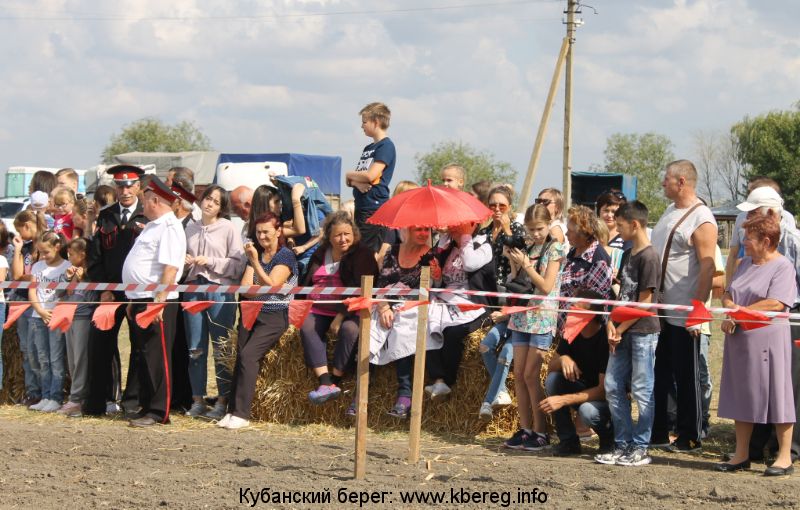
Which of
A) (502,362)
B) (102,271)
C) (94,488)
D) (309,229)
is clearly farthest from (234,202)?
(94,488)

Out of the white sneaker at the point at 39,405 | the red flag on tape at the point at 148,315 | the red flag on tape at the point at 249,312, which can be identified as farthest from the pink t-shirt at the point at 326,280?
the white sneaker at the point at 39,405

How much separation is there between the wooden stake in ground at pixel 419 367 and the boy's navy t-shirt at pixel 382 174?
2670mm

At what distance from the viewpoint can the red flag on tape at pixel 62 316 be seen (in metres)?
9.20

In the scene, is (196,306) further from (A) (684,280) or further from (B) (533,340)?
(A) (684,280)

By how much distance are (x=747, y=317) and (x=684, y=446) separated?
1.50m

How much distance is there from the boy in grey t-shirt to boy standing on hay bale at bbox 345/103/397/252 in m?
2.79

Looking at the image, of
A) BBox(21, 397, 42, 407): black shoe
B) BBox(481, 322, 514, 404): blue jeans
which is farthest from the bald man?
BBox(21, 397, 42, 407): black shoe

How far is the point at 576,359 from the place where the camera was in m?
7.88

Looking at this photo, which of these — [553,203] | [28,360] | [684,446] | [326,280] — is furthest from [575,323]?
[28,360]

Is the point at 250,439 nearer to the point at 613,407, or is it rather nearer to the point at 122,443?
the point at 122,443

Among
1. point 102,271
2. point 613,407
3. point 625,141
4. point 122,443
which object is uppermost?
point 625,141

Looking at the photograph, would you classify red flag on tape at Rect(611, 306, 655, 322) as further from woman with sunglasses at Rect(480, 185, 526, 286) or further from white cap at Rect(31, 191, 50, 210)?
white cap at Rect(31, 191, 50, 210)

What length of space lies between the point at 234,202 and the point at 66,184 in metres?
2.51

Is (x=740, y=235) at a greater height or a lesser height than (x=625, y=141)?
lesser
